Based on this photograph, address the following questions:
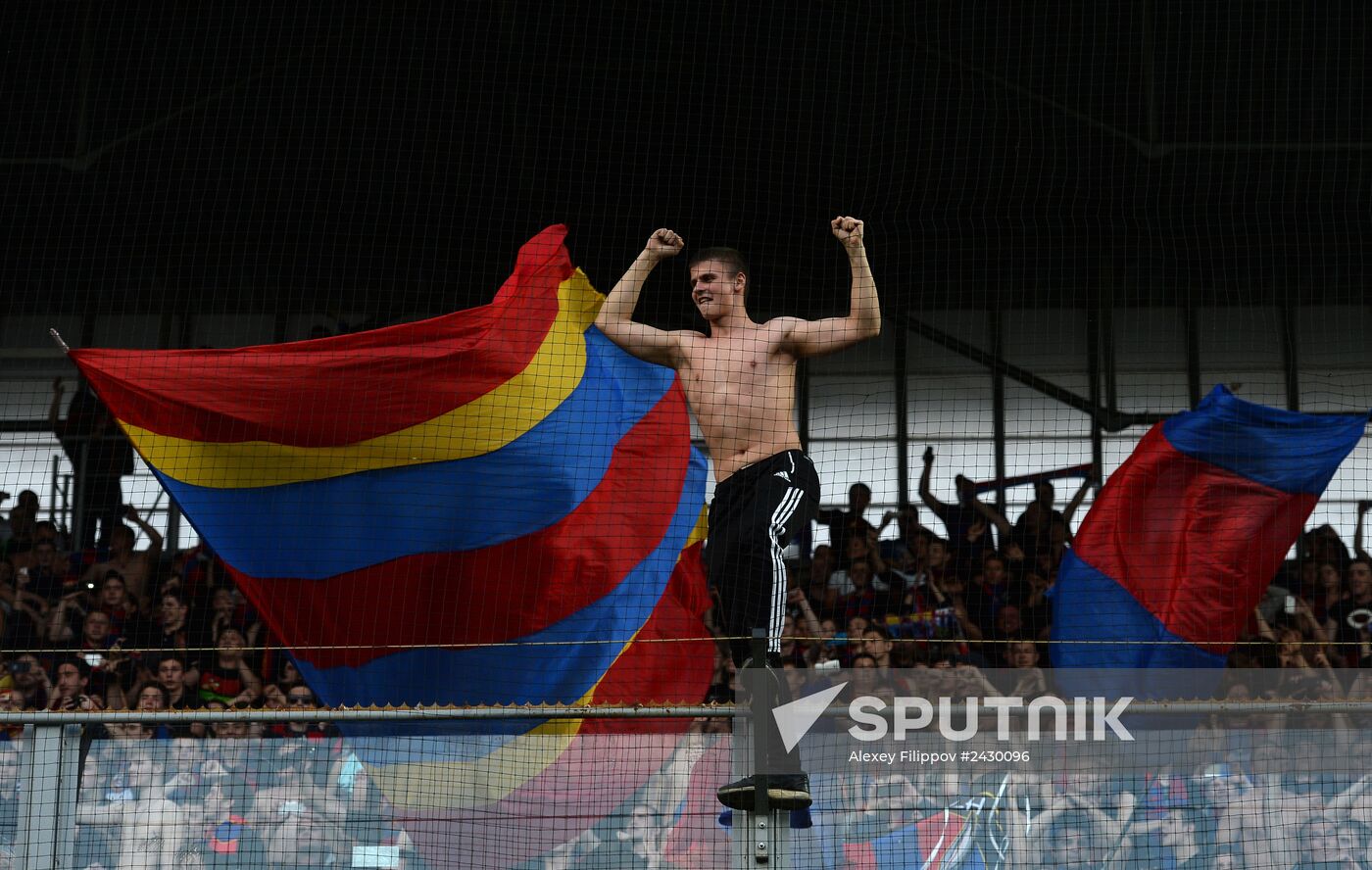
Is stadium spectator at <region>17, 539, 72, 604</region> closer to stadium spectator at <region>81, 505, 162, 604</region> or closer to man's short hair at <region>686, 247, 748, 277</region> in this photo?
stadium spectator at <region>81, 505, 162, 604</region>

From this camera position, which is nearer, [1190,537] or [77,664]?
[1190,537]

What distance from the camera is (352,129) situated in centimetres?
1202

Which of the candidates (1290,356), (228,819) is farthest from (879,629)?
(1290,356)

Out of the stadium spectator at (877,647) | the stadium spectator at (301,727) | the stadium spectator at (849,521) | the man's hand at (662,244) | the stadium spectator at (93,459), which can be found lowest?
the stadium spectator at (301,727)

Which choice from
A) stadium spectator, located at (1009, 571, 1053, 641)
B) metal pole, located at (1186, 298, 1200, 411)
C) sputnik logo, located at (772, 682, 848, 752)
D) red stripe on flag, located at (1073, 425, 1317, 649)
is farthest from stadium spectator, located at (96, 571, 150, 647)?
metal pole, located at (1186, 298, 1200, 411)

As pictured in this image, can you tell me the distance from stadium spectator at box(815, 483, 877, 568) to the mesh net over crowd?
81 mm

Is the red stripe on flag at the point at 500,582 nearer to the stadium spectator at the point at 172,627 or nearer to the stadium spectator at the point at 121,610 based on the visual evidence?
the stadium spectator at the point at 172,627

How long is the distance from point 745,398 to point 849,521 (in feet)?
16.4

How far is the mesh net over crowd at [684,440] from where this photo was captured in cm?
537

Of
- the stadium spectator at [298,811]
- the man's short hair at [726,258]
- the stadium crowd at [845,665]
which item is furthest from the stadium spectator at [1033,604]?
the stadium spectator at [298,811]

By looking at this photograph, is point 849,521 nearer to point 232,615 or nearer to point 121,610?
point 232,615

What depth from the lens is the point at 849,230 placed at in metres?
6.05

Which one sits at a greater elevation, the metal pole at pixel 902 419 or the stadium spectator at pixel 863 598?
the metal pole at pixel 902 419

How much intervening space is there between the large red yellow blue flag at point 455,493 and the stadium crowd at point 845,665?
1.93 ft
